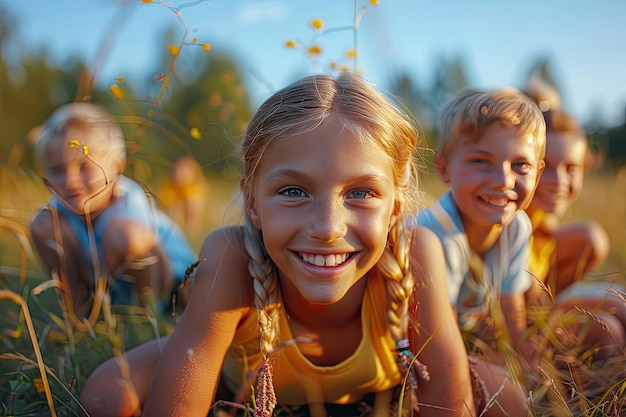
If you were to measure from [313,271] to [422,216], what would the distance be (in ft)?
2.43

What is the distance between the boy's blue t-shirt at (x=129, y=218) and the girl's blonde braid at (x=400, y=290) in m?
1.50

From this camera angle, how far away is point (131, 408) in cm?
171

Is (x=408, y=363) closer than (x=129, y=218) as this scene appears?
Yes

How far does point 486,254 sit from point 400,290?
0.66 m

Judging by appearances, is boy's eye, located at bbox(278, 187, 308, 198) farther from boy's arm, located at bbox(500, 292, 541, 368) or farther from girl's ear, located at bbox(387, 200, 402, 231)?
boy's arm, located at bbox(500, 292, 541, 368)

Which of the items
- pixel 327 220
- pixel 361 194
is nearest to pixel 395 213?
pixel 361 194

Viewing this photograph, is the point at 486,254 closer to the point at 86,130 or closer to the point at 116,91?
the point at 116,91

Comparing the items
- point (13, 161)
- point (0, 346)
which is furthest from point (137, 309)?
point (13, 161)

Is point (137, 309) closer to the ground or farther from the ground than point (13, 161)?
closer to the ground

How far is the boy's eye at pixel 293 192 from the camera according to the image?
1412mm

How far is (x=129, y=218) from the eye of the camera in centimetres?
291

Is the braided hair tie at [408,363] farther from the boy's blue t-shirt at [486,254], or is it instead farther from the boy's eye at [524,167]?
the boy's eye at [524,167]

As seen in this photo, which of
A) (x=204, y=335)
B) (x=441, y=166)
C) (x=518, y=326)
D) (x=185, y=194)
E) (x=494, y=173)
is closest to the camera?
(x=204, y=335)

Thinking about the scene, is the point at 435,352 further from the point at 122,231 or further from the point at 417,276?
the point at 122,231
